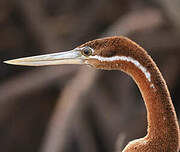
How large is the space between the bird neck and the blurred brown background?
252 cm

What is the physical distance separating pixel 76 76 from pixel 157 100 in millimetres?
2718

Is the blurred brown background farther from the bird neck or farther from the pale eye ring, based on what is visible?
the bird neck

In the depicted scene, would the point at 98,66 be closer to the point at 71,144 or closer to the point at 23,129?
the point at 71,144

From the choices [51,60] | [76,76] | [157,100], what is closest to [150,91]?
[157,100]

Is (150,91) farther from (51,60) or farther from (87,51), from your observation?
(51,60)

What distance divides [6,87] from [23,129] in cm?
51

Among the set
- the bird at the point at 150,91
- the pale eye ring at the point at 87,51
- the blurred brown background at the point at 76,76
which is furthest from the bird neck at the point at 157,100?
the blurred brown background at the point at 76,76

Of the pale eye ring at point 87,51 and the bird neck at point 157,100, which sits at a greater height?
the pale eye ring at point 87,51

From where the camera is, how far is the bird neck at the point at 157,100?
1717 millimetres

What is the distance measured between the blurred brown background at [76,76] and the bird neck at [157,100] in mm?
2522

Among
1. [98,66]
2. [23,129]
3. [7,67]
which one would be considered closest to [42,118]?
[23,129]

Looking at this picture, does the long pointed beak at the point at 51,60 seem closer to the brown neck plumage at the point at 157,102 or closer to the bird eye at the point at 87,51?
the bird eye at the point at 87,51

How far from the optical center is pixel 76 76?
4.42 meters

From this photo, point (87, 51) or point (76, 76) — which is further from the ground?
point (87, 51)
